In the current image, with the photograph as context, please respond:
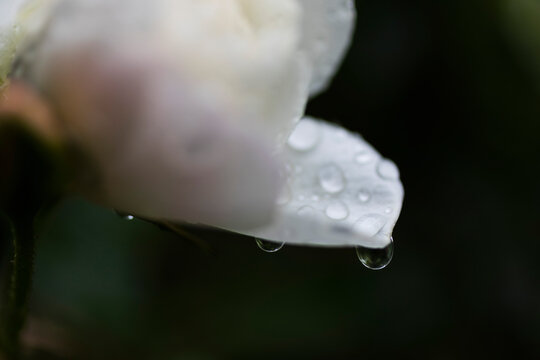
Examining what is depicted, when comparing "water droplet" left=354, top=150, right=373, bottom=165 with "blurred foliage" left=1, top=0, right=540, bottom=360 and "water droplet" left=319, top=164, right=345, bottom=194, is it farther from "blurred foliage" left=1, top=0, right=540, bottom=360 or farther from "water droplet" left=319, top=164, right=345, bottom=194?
"blurred foliage" left=1, top=0, right=540, bottom=360

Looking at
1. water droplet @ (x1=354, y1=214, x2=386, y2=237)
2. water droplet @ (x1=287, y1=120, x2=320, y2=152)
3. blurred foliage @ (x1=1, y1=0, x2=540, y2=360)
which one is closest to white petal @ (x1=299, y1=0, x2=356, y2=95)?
water droplet @ (x1=287, y1=120, x2=320, y2=152)

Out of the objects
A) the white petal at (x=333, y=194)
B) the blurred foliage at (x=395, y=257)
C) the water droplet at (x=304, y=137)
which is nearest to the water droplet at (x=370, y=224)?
the white petal at (x=333, y=194)

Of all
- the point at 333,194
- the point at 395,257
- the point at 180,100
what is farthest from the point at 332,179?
the point at 395,257

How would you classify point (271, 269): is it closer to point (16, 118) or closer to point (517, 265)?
point (517, 265)

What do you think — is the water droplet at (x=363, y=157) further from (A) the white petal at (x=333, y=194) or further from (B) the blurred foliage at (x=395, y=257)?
(B) the blurred foliage at (x=395, y=257)

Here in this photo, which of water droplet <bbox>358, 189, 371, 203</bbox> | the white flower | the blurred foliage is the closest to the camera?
the white flower

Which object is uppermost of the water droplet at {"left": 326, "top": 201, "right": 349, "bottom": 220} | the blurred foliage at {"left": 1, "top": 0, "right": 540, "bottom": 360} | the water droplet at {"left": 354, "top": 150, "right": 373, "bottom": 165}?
the water droplet at {"left": 326, "top": 201, "right": 349, "bottom": 220}

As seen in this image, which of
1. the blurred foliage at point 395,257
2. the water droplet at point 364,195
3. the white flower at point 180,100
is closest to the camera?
the white flower at point 180,100
